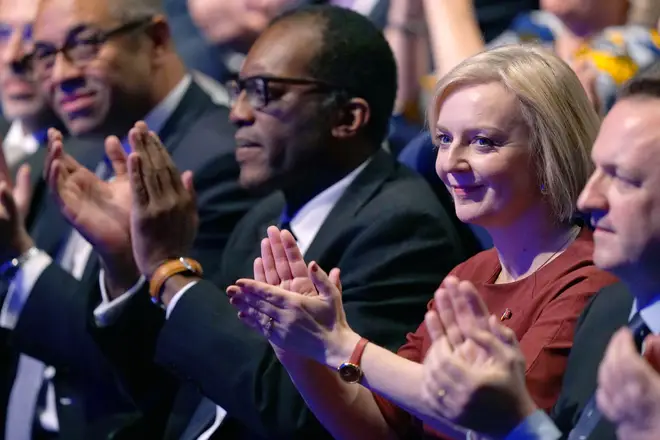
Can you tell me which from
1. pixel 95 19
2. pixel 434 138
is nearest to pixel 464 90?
pixel 434 138

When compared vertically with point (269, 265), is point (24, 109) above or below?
below

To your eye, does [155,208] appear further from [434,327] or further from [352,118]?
[434,327]

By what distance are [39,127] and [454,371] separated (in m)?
2.45

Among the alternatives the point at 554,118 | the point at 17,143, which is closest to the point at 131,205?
the point at 554,118

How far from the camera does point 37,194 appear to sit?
307 centimetres

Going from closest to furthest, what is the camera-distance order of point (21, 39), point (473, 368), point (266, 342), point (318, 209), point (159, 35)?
point (473, 368)
point (266, 342)
point (318, 209)
point (159, 35)
point (21, 39)

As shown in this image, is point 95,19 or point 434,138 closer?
point 434,138

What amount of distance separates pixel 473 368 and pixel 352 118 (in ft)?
3.49

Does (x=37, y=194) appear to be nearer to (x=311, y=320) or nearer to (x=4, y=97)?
(x=4, y=97)

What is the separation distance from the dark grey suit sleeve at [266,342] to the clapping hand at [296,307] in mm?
321

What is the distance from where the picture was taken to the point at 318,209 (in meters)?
2.32

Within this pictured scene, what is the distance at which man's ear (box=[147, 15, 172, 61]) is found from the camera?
291cm

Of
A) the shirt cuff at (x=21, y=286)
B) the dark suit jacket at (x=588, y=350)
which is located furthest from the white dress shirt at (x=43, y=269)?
the dark suit jacket at (x=588, y=350)

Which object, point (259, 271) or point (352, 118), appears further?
point (352, 118)
